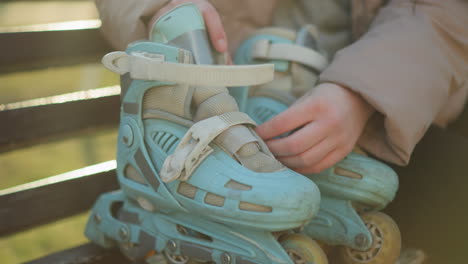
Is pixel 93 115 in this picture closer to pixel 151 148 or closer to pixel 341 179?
pixel 151 148

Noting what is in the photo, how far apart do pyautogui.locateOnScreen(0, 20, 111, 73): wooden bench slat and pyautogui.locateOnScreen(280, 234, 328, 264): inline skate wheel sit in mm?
612

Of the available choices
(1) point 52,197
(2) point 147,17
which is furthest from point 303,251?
(1) point 52,197

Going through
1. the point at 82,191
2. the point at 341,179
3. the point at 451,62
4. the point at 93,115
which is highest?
the point at 451,62

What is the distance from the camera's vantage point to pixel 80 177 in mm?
951

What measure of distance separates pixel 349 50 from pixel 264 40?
5.1 inches

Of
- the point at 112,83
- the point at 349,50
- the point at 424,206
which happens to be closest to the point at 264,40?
the point at 349,50

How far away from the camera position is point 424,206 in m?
0.82

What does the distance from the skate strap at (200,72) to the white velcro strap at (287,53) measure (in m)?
0.19

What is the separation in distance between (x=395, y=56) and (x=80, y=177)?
1.99 ft

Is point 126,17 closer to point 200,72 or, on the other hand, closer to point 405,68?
point 200,72

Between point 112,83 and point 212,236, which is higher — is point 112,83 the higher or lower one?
the lower one

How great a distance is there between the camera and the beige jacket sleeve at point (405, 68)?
65cm

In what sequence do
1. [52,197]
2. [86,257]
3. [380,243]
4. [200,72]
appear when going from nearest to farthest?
[200,72] → [380,243] → [86,257] → [52,197]

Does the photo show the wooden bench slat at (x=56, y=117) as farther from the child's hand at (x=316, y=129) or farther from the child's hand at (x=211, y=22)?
the child's hand at (x=316, y=129)
